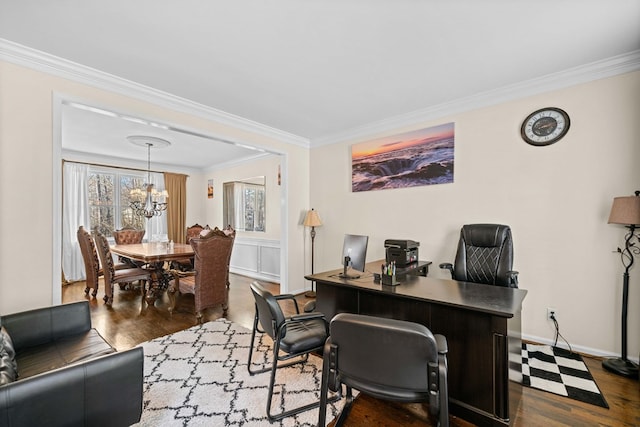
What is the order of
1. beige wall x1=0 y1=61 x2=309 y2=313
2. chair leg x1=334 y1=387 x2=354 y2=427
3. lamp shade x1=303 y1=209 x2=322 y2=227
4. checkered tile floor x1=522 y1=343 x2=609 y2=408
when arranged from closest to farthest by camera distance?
chair leg x1=334 y1=387 x2=354 y2=427, checkered tile floor x1=522 y1=343 x2=609 y2=408, beige wall x1=0 y1=61 x2=309 y2=313, lamp shade x1=303 y1=209 x2=322 y2=227

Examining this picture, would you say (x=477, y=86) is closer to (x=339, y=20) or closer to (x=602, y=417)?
(x=339, y=20)

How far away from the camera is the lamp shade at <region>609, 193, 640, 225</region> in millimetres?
2193

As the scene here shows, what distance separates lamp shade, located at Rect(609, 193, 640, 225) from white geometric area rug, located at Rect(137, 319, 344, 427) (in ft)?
8.68

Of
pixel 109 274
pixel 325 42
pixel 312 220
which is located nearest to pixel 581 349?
pixel 312 220

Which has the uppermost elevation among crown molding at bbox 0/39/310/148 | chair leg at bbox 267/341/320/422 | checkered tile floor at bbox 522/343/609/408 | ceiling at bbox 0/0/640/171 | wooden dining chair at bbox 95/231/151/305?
ceiling at bbox 0/0/640/171

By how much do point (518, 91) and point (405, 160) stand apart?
1.40 m

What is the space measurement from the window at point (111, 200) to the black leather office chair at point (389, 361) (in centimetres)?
639

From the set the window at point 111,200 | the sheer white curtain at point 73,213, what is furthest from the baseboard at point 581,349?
the sheer white curtain at point 73,213

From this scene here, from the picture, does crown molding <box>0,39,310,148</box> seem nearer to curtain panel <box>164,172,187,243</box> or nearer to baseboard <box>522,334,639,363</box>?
curtain panel <box>164,172,187,243</box>

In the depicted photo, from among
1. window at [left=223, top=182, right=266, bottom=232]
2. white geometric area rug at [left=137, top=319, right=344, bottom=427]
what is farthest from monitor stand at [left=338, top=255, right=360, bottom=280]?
window at [left=223, top=182, right=266, bottom=232]

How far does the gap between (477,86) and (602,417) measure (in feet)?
9.58

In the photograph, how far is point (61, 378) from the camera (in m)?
1.28

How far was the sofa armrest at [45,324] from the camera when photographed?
74.4 inches

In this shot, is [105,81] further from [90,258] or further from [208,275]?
[90,258]
